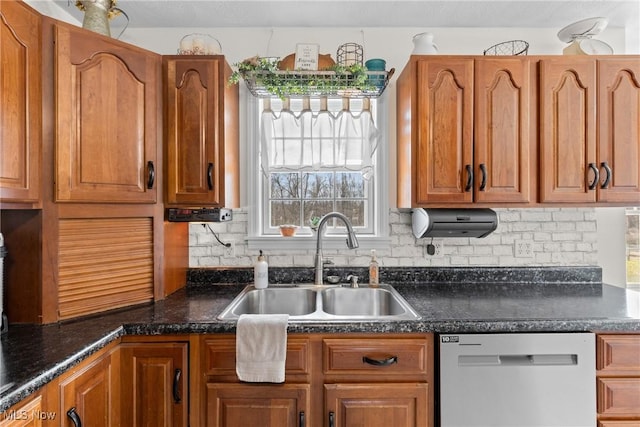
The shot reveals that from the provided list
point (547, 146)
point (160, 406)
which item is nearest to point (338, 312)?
point (160, 406)

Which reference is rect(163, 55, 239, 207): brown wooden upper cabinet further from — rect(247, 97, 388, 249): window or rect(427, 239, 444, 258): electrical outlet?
rect(427, 239, 444, 258): electrical outlet

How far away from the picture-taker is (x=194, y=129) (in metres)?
1.94

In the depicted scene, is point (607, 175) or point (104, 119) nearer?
point (104, 119)

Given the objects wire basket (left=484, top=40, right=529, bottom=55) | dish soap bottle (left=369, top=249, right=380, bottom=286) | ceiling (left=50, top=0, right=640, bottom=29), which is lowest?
dish soap bottle (left=369, top=249, right=380, bottom=286)

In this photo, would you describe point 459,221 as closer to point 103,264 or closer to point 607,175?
point 607,175

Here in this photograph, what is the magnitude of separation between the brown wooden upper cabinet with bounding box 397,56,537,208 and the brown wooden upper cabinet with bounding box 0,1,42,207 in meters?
1.72

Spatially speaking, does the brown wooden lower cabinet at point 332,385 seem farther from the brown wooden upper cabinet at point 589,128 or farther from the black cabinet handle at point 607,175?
the black cabinet handle at point 607,175

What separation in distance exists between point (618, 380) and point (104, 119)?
252 cm

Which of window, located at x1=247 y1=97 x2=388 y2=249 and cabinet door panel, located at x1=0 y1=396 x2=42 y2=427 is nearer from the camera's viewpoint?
cabinet door panel, located at x1=0 y1=396 x2=42 y2=427

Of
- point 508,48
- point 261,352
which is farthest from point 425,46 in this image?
point 261,352

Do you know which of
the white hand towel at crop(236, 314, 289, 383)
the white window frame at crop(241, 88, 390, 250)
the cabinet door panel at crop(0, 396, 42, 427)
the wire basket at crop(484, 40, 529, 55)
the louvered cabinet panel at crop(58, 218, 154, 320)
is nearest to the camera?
the cabinet door panel at crop(0, 396, 42, 427)

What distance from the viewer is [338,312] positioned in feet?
7.13

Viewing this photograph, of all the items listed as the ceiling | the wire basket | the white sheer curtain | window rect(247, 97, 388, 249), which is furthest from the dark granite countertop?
the ceiling

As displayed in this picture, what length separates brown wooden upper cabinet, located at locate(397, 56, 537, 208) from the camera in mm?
1971
